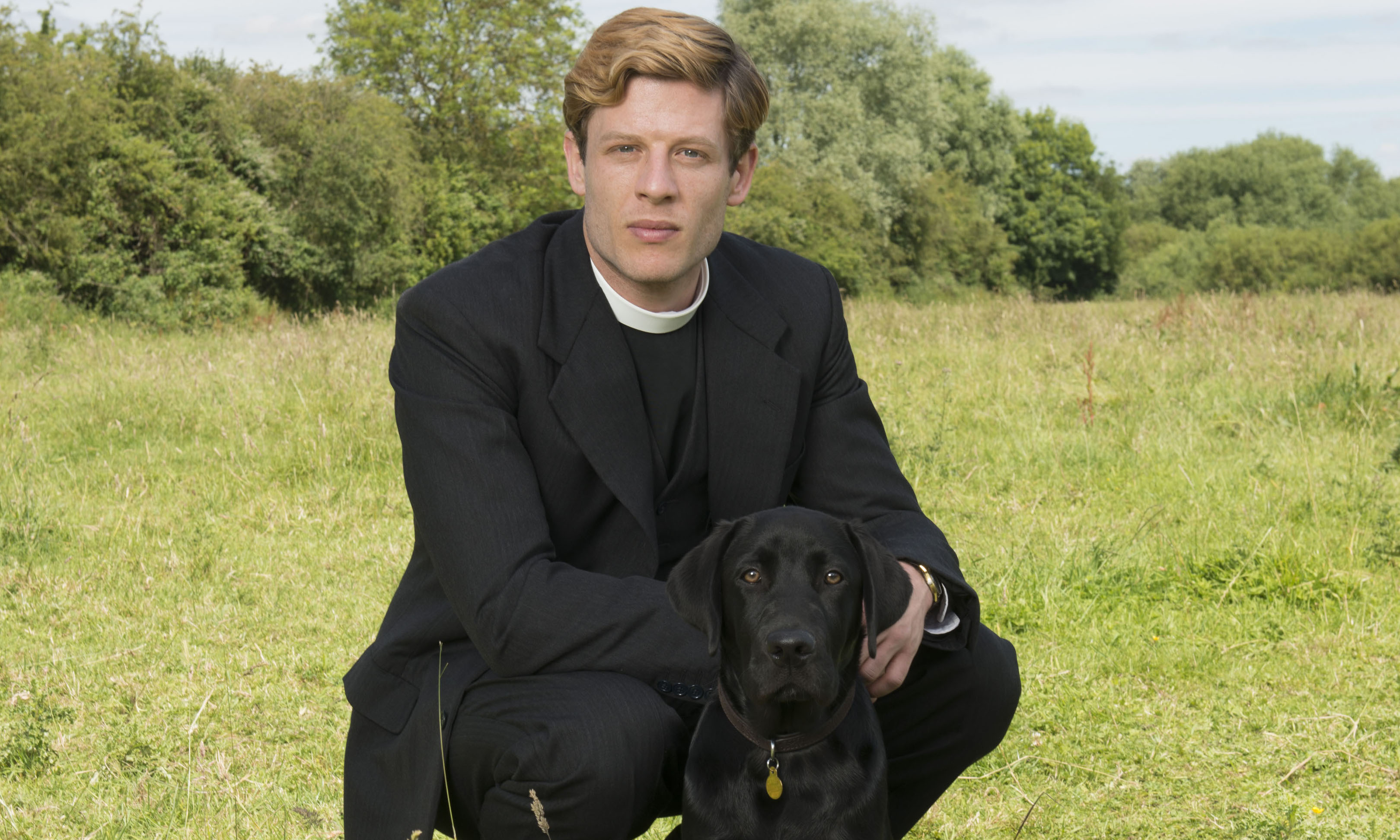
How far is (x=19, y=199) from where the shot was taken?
17688 mm

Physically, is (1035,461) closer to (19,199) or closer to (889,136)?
(19,199)

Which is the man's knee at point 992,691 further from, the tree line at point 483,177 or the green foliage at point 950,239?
the green foliage at point 950,239

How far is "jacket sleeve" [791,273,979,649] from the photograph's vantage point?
288 cm

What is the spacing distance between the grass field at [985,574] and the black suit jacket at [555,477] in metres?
0.86

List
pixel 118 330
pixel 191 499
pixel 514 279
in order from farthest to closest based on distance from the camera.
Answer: pixel 118 330
pixel 191 499
pixel 514 279

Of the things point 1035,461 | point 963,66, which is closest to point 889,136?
point 963,66

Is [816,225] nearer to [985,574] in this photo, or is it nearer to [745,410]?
[985,574]

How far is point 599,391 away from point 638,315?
9.3 inches

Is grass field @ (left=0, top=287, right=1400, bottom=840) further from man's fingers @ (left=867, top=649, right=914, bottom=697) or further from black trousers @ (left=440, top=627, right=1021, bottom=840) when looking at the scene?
man's fingers @ (left=867, top=649, right=914, bottom=697)

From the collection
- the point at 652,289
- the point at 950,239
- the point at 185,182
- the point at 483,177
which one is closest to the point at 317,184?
the point at 185,182

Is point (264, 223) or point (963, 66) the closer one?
point (264, 223)

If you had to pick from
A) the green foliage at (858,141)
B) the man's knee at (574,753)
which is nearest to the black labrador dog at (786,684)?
the man's knee at (574,753)

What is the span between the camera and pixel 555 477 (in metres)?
2.60

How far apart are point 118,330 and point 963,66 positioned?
4541cm
